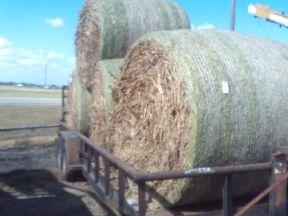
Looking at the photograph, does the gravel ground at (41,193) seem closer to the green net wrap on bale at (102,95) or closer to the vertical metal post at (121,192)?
the vertical metal post at (121,192)

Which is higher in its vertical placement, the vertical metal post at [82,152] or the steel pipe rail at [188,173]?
the steel pipe rail at [188,173]

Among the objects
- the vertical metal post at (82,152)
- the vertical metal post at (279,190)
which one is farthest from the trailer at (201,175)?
the vertical metal post at (82,152)

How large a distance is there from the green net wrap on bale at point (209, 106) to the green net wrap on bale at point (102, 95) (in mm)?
1408

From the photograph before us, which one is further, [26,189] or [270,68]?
[26,189]

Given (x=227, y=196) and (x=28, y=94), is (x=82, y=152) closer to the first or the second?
(x=227, y=196)

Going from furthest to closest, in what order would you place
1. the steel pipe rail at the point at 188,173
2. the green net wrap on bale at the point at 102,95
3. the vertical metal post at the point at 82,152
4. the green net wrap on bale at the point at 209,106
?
the vertical metal post at the point at 82,152 → the green net wrap on bale at the point at 102,95 → the green net wrap on bale at the point at 209,106 → the steel pipe rail at the point at 188,173

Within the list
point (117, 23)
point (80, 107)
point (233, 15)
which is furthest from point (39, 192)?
point (233, 15)

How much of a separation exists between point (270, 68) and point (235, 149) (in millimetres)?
849

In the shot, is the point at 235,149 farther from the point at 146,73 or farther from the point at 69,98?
the point at 69,98

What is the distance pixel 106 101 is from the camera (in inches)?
235

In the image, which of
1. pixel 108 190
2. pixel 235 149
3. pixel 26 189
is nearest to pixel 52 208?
A: pixel 26 189

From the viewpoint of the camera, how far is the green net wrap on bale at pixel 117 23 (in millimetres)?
6684

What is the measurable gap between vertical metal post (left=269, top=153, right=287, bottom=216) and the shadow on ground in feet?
10.5

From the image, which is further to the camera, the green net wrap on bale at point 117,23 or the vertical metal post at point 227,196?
the green net wrap on bale at point 117,23
